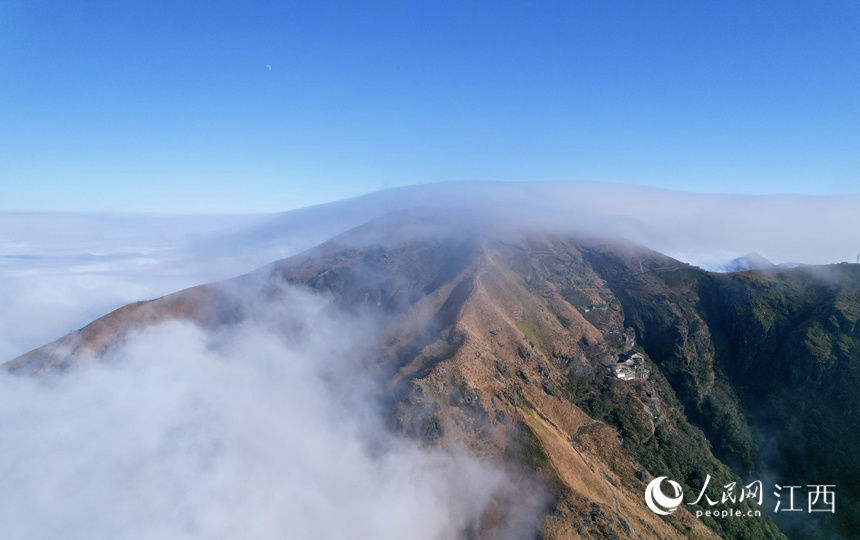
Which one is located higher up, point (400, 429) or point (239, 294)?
point (239, 294)

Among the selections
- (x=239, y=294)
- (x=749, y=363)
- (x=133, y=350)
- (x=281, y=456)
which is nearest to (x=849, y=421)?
(x=749, y=363)

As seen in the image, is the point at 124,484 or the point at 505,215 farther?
the point at 505,215

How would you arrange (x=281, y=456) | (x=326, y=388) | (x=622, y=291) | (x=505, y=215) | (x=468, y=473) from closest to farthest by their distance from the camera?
(x=468, y=473)
(x=281, y=456)
(x=326, y=388)
(x=622, y=291)
(x=505, y=215)

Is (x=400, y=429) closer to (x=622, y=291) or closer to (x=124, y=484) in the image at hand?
(x=124, y=484)

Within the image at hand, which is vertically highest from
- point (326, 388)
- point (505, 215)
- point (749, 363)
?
point (505, 215)

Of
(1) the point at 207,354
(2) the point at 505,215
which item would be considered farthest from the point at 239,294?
(2) the point at 505,215

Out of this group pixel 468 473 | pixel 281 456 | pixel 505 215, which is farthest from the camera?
pixel 505 215
